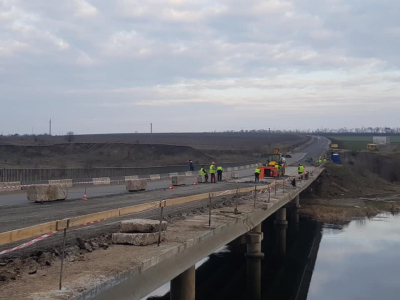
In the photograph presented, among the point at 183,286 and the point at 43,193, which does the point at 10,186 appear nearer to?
the point at 43,193

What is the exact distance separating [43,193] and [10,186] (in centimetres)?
848

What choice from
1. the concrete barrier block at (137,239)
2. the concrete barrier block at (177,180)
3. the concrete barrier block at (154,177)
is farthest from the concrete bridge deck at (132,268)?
the concrete barrier block at (154,177)

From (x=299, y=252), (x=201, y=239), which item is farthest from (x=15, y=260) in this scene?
(x=299, y=252)

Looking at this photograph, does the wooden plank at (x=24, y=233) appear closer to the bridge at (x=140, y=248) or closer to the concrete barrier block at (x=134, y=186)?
the bridge at (x=140, y=248)

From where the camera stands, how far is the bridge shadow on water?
21375mm

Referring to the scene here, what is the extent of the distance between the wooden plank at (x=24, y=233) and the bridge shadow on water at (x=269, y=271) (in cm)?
1349

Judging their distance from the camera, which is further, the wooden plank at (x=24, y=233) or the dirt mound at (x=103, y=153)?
the dirt mound at (x=103, y=153)

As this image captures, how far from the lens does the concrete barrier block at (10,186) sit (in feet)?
87.9

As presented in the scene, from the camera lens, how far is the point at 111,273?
7387 mm

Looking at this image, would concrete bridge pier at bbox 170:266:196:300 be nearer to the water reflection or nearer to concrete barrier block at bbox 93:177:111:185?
the water reflection

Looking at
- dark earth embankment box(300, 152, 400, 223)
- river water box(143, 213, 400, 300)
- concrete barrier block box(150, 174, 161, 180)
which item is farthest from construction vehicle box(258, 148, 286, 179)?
concrete barrier block box(150, 174, 161, 180)

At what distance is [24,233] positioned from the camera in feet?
20.5

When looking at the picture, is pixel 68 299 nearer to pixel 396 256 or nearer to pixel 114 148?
pixel 396 256

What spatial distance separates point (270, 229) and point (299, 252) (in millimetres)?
7442
